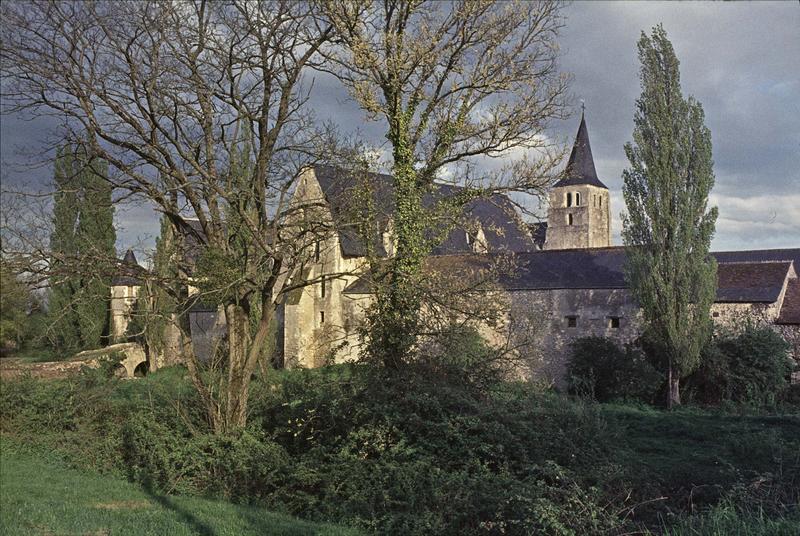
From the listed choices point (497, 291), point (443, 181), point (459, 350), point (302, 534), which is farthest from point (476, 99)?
point (302, 534)

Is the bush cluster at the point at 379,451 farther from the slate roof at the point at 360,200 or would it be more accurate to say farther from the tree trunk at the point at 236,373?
the slate roof at the point at 360,200

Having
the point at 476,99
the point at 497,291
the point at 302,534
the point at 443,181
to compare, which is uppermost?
the point at 476,99

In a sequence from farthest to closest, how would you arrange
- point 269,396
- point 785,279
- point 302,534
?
point 785,279, point 269,396, point 302,534

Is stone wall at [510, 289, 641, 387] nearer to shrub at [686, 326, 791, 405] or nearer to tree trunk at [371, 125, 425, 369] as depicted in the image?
shrub at [686, 326, 791, 405]

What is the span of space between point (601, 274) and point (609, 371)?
4.30 m

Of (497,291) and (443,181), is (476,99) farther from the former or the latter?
(497,291)

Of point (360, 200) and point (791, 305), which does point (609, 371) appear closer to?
point (791, 305)

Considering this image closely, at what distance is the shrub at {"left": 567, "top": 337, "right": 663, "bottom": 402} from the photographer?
22.5 metres

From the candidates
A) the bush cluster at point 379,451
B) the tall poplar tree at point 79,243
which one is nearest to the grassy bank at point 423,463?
the bush cluster at point 379,451

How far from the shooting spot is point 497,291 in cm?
1252

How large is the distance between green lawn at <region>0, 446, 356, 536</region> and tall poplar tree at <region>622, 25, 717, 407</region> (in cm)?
1675

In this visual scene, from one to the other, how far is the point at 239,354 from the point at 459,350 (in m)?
3.58

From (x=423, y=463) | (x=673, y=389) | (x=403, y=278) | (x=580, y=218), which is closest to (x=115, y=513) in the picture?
(x=423, y=463)

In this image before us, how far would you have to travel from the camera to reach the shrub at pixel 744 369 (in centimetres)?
2167
